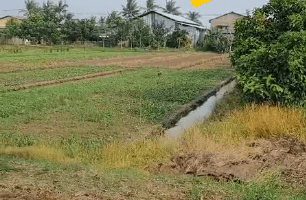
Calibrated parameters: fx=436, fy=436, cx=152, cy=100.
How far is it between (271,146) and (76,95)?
7502 mm

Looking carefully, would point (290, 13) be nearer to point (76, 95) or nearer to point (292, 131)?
point (292, 131)

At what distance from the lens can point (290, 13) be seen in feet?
30.8

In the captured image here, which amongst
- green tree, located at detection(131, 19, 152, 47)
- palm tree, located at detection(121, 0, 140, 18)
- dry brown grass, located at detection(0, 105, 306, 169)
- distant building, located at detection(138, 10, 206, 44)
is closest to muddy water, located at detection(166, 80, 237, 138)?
dry brown grass, located at detection(0, 105, 306, 169)

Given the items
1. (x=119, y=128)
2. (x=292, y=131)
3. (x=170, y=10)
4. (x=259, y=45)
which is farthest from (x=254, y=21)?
(x=170, y=10)

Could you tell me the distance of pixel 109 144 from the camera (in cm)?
691

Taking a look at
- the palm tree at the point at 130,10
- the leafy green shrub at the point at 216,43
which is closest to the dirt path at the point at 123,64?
the leafy green shrub at the point at 216,43

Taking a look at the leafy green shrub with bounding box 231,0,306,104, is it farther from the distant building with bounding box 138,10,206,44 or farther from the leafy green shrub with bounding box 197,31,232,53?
the distant building with bounding box 138,10,206,44

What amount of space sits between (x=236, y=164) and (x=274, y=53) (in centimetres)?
401

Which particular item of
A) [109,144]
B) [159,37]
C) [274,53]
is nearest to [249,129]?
[274,53]

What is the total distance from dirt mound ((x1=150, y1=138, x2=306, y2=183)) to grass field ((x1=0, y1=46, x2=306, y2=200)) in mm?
157

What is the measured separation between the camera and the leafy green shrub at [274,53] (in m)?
8.57

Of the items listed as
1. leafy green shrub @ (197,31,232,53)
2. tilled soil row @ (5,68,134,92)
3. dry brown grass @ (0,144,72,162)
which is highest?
leafy green shrub @ (197,31,232,53)

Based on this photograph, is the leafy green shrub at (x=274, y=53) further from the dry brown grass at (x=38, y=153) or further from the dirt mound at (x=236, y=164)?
the dry brown grass at (x=38, y=153)

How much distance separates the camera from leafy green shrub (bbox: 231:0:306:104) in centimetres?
857
